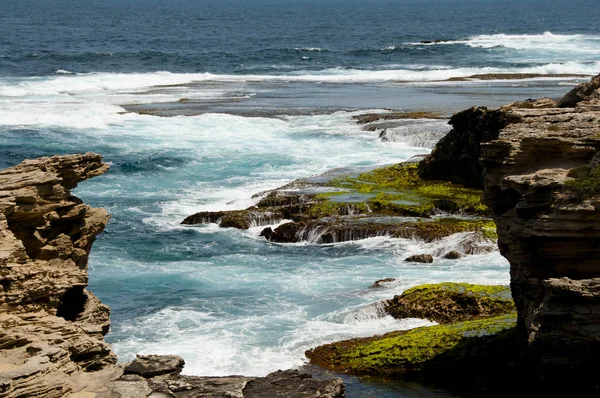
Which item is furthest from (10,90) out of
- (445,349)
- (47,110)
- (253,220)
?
(445,349)

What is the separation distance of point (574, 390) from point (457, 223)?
1763 centimetres

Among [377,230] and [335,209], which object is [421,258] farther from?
[335,209]

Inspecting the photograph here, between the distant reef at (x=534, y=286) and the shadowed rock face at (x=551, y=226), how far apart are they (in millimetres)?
22

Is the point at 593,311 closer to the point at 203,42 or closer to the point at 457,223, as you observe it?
the point at 457,223

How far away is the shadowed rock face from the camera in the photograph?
19234mm

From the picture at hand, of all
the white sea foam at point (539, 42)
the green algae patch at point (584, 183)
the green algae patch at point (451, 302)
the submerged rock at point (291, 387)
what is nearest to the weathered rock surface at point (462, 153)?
the green algae patch at point (451, 302)

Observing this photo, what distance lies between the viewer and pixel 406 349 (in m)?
23.8

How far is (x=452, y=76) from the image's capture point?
322 feet

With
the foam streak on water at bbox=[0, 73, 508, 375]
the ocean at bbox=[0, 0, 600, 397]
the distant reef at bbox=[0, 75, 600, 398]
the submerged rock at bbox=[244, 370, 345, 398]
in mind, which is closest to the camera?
the distant reef at bbox=[0, 75, 600, 398]

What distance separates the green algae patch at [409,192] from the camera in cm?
3925

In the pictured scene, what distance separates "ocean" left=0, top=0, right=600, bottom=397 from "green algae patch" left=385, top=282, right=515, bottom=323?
57cm

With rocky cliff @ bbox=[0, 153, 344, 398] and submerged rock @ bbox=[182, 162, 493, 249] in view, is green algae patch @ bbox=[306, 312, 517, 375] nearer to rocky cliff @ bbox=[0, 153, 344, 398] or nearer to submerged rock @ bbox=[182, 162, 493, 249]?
rocky cliff @ bbox=[0, 153, 344, 398]

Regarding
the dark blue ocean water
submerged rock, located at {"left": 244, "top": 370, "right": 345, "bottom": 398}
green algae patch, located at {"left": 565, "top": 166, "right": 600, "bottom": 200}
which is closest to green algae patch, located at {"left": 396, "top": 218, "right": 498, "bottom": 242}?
green algae patch, located at {"left": 565, "top": 166, "right": 600, "bottom": 200}

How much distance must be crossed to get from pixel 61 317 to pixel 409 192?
2560 centimetres
